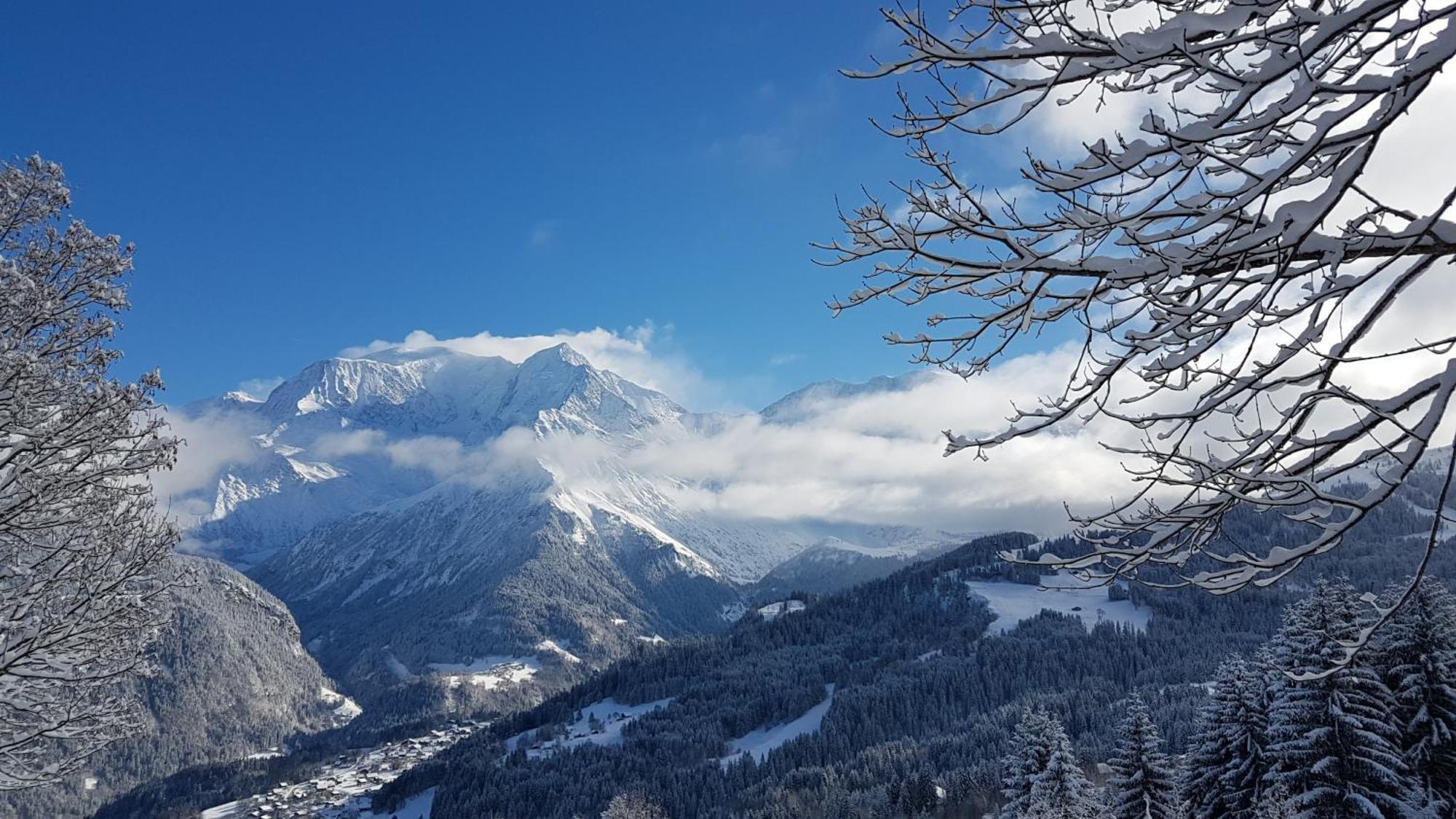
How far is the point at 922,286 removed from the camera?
2.98 m

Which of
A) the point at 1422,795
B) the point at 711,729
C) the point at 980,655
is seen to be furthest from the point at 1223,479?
the point at 980,655

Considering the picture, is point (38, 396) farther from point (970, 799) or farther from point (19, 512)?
point (970, 799)

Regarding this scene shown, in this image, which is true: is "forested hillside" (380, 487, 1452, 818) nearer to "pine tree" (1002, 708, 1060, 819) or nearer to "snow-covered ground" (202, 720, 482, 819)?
"snow-covered ground" (202, 720, 482, 819)

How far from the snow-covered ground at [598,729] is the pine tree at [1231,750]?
91991 millimetres

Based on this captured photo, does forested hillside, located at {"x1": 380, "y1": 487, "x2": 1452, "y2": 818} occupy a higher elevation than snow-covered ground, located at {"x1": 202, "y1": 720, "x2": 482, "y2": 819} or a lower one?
higher

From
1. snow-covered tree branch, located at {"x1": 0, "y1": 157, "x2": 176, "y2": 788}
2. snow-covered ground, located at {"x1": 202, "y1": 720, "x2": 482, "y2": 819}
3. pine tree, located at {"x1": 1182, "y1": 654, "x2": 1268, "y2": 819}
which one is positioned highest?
snow-covered tree branch, located at {"x1": 0, "y1": 157, "x2": 176, "y2": 788}

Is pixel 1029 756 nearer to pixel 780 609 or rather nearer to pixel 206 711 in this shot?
pixel 780 609

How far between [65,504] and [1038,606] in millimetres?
138946

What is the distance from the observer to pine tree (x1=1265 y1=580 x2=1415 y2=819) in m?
15.0

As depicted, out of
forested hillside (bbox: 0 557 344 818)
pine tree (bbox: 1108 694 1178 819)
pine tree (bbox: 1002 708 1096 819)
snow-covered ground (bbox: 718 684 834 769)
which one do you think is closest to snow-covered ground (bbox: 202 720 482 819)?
snow-covered ground (bbox: 718 684 834 769)

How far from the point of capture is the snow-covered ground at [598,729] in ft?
341

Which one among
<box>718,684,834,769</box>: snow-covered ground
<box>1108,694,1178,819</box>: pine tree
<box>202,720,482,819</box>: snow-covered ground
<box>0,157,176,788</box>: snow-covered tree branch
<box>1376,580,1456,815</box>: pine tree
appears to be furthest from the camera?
<box>202,720,482,819</box>: snow-covered ground

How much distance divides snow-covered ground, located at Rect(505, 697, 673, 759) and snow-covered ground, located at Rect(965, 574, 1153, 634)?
5502 centimetres

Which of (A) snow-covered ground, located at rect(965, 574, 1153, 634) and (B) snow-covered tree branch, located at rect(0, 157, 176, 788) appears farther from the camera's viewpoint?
(A) snow-covered ground, located at rect(965, 574, 1153, 634)
